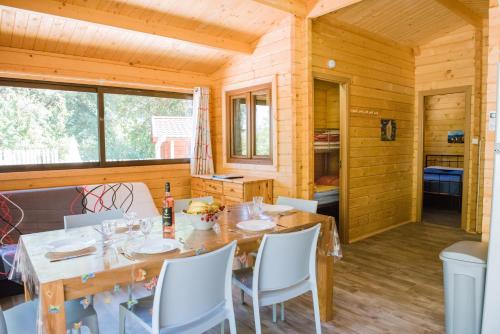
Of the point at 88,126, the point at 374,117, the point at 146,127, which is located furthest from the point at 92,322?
the point at 374,117

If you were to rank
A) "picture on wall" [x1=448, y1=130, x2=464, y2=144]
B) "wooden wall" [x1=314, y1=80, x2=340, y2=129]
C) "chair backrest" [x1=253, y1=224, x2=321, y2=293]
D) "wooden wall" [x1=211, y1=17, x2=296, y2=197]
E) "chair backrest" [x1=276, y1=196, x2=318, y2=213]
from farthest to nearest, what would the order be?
1. "picture on wall" [x1=448, y1=130, x2=464, y2=144]
2. "wooden wall" [x1=314, y1=80, x2=340, y2=129]
3. "wooden wall" [x1=211, y1=17, x2=296, y2=197]
4. "chair backrest" [x1=276, y1=196, x2=318, y2=213]
5. "chair backrest" [x1=253, y1=224, x2=321, y2=293]

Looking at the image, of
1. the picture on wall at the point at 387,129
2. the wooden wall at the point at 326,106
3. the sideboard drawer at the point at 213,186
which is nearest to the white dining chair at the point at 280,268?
the sideboard drawer at the point at 213,186

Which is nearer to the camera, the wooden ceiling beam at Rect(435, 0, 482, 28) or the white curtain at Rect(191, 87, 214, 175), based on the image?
the wooden ceiling beam at Rect(435, 0, 482, 28)

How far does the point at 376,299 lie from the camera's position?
292 centimetres

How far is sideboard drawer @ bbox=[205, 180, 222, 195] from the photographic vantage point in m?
4.28

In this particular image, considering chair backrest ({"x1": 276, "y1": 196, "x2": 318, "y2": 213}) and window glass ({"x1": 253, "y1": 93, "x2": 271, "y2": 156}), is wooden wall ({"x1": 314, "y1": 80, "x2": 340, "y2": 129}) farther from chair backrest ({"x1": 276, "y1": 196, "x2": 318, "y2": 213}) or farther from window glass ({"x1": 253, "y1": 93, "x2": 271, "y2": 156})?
chair backrest ({"x1": 276, "y1": 196, "x2": 318, "y2": 213})

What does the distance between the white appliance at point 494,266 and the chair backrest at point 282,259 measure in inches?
37.8

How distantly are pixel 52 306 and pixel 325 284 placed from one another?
1.74 m

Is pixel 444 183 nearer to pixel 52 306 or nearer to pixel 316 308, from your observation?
pixel 316 308

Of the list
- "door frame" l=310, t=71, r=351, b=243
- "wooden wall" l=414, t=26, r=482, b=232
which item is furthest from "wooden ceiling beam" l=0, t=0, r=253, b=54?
"wooden wall" l=414, t=26, r=482, b=232

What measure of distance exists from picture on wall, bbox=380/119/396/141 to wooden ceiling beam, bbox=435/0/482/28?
4.96ft

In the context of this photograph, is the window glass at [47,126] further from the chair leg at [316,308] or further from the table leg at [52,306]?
the chair leg at [316,308]

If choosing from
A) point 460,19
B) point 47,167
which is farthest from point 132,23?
point 460,19

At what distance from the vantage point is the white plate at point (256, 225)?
2.14 meters
